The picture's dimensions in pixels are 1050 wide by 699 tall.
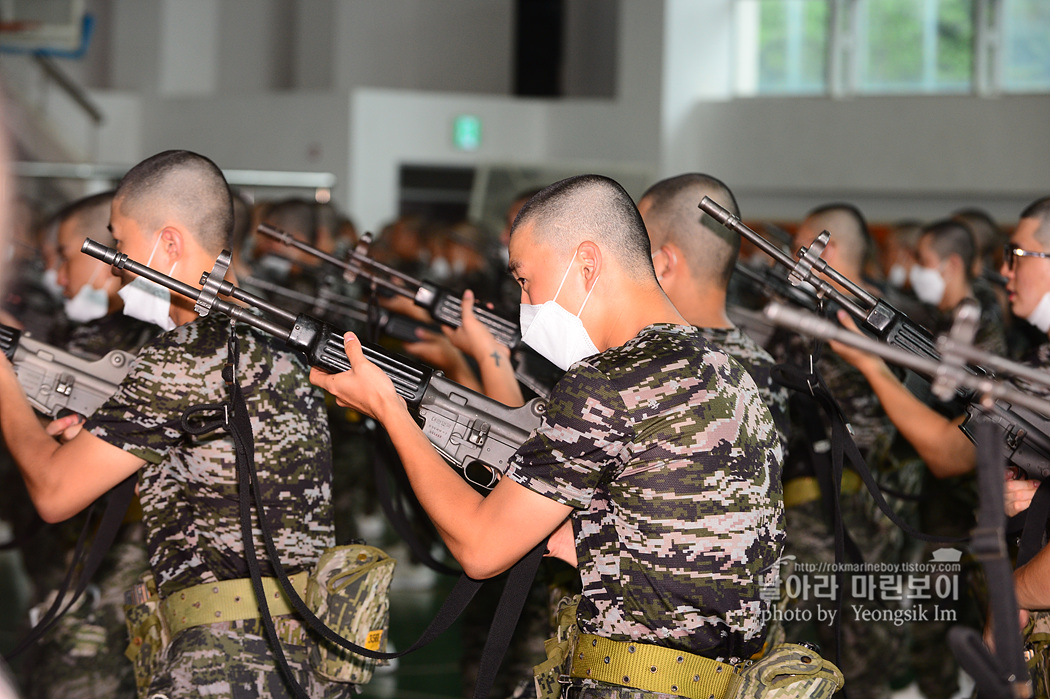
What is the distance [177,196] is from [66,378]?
675mm

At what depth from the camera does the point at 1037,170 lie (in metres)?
10.4

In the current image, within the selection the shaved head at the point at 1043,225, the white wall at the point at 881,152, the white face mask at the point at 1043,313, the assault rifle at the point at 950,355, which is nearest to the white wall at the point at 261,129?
the white wall at the point at 881,152

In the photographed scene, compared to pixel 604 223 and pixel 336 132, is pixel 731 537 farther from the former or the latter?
pixel 336 132

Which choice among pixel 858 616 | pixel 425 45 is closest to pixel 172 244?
pixel 858 616

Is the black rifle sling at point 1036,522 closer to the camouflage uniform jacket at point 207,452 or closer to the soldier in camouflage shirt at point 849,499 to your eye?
the soldier in camouflage shirt at point 849,499

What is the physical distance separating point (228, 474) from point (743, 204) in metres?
10.5

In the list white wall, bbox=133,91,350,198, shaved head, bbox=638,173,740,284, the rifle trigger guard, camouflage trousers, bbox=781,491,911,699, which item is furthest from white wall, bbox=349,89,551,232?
the rifle trigger guard

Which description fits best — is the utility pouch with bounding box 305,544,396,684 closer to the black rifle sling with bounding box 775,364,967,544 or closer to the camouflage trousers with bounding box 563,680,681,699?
the camouflage trousers with bounding box 563,680,681,699

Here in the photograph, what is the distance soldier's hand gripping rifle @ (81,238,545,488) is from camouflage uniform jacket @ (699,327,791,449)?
624 millimetres

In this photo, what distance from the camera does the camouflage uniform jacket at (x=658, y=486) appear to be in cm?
188

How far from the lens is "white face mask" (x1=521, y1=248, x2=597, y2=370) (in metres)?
2.11

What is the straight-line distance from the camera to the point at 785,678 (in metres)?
1.89

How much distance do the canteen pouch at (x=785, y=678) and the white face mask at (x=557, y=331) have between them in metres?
0.67

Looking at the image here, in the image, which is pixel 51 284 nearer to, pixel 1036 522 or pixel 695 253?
pixel 695 253
